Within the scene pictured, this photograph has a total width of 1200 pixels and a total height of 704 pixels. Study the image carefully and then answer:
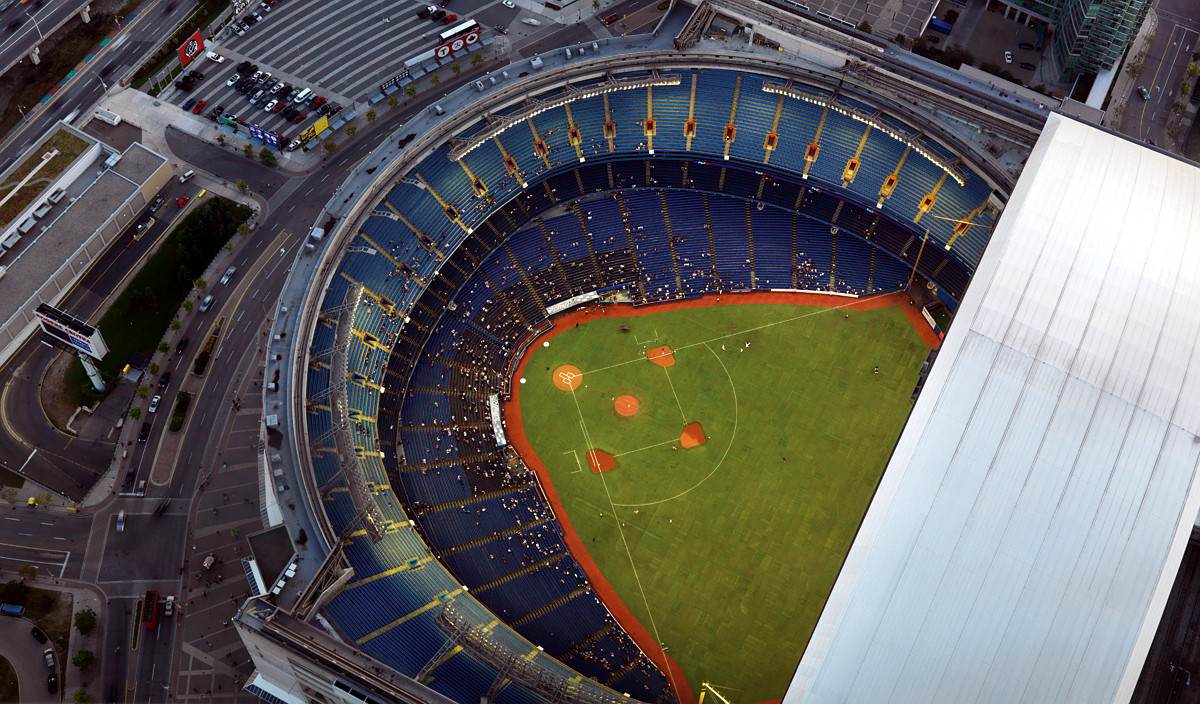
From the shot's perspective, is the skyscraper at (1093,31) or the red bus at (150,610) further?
the skyscraper at (1093,31)

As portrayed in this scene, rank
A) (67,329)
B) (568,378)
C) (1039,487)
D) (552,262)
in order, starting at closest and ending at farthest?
(1039,487)
(67,329)
(568,378)
(552,262)

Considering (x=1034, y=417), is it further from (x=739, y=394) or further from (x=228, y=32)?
(x=228, y=32)

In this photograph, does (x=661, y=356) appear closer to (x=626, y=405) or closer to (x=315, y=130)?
(x=626, y=405)

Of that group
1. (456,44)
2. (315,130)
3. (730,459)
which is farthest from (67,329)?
(730,459)

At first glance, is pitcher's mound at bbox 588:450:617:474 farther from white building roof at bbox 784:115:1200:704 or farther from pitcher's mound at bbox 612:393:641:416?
white building roof at bbox 784:115:1200:704

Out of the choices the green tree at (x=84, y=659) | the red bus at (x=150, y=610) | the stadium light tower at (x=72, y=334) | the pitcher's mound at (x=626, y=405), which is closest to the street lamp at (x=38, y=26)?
the stadium light tower at (x=72, y=334)

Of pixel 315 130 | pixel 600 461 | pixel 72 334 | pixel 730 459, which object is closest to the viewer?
pixel 72 334

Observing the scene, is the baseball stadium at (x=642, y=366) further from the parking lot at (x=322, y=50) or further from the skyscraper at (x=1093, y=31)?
the parking lot at (x=322, y=50)
